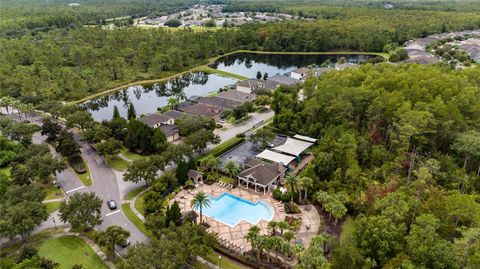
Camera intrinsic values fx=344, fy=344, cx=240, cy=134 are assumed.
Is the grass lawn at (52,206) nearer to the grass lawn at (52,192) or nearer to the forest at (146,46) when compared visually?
the grass lawn at (52,192)

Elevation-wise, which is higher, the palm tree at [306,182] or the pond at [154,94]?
the palm tree at [306,182]

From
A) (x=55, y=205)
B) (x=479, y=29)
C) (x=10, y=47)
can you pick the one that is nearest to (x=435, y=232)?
(x=55, y=205)

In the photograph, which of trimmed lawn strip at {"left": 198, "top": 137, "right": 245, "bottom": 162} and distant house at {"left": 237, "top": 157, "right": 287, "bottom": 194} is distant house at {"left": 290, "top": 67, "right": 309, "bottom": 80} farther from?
distant house at {"left": 237, "top": 157, "right": 287, "bottom": 194}

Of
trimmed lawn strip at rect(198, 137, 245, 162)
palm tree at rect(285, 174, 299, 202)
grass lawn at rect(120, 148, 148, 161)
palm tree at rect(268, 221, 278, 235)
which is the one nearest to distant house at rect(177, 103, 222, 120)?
trimmed lawn strip at rect(198, 137, 245, 162)

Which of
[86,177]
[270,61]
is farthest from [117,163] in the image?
[270,61]

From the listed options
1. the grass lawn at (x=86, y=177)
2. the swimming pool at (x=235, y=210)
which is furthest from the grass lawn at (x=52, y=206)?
the swimming pool at (x=235, y=210)

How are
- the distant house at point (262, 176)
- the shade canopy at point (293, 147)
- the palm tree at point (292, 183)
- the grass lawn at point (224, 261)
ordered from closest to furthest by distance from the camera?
the grass lawn at point (224, 261), the palm tree at point (292, 183), the distant house at point (262, 176), the shade canopy at point (293, 147)

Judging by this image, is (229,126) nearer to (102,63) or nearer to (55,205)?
(55,205)
